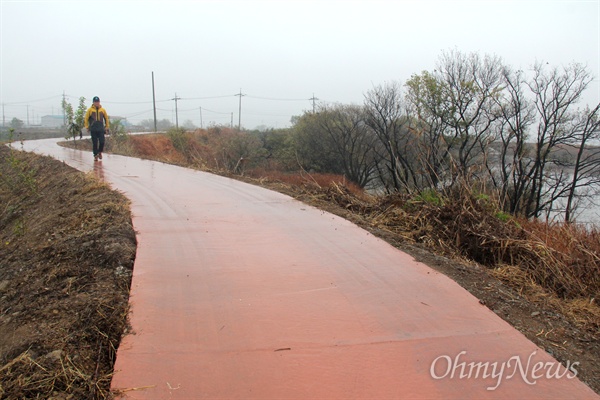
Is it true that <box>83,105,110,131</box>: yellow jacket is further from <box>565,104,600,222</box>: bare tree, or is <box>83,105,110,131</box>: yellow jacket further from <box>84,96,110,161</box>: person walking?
<box>565,104,600,222</box>: bare tree

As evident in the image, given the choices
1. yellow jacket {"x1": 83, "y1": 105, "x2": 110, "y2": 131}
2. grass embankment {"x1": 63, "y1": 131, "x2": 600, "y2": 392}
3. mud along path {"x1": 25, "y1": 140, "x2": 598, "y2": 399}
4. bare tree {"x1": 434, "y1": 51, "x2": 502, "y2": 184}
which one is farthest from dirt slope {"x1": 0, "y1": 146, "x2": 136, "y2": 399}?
bare tree {"x1": 434, "y1": 51, "x2": 502, "y2": 184}

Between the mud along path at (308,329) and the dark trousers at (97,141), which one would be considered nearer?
the mud along path at (308,329)

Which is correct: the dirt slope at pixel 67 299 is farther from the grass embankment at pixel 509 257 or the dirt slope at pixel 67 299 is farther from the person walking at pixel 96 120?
the person walking at pixel 96 120

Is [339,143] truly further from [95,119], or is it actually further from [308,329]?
[308,329]

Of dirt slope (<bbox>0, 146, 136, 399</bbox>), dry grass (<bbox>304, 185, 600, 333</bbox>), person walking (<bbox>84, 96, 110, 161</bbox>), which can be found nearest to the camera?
dirt slope (<bbox>0, 146, 136, 399</bbox>)

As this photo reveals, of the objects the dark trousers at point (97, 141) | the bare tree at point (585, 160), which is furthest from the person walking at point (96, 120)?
the bare tree at point (585, 160)

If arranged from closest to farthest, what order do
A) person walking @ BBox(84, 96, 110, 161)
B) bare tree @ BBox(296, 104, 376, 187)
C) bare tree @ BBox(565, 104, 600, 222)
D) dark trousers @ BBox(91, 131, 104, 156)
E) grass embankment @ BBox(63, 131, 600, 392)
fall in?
grass embankment @ BBox(63, 131, 600, 392) < person walking @ BBox(84, 96, 110, 161) < dark trousers @ BBox(91, 131, 104, 156) < bare tree @ BBox(565, 104, 600, 222) < bare tree @ BBox(296, 104, 376, 187)

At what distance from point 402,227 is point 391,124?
25.9m

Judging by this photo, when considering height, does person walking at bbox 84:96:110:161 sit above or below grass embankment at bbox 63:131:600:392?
above

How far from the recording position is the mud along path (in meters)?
2.24

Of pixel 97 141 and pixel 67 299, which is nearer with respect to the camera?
pixel 67 299

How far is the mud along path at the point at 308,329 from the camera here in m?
2.24

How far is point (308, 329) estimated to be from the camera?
9.05 feet

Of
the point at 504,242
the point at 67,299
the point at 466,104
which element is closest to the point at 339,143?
the point at 466,104
